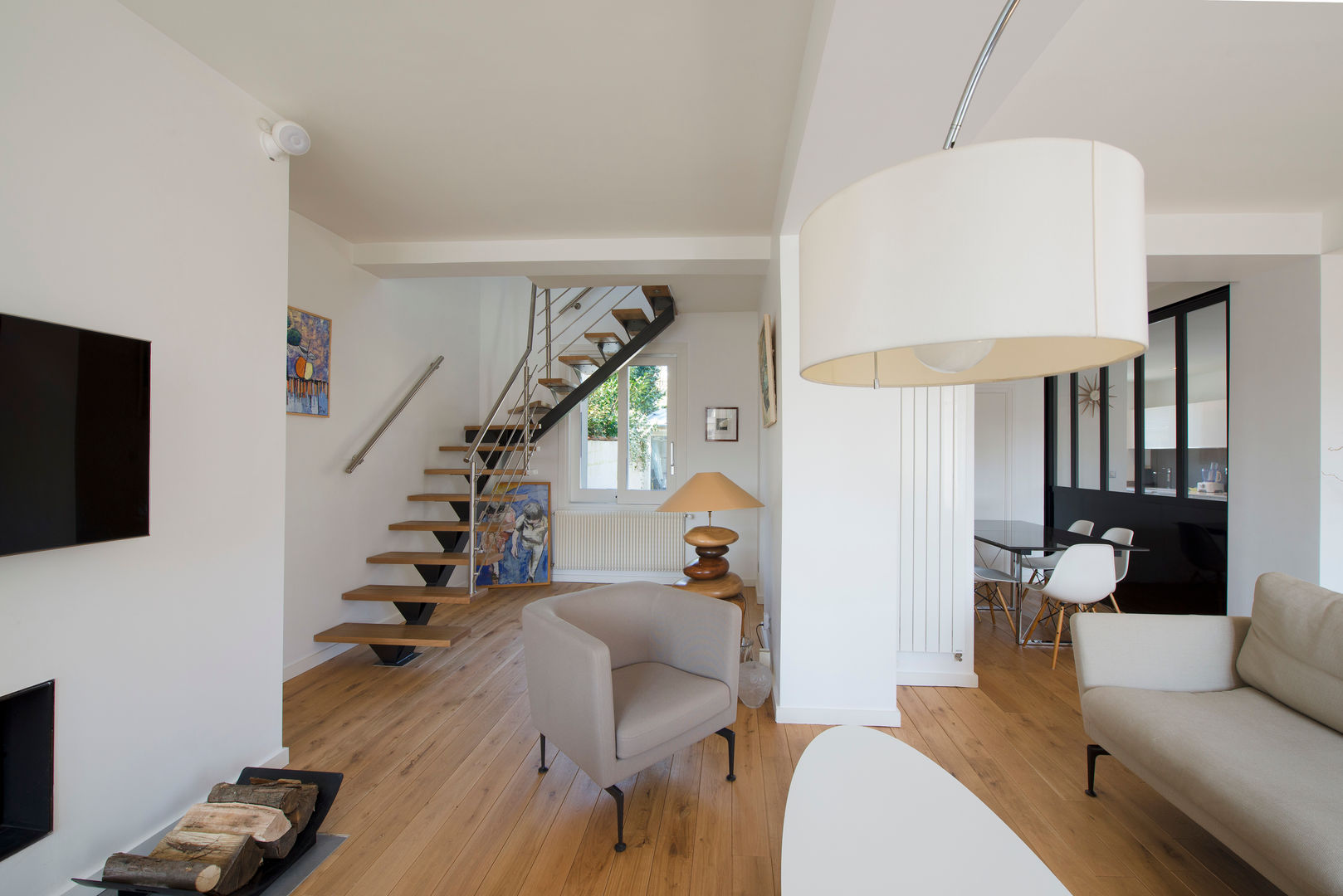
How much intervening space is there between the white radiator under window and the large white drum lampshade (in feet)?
16.1

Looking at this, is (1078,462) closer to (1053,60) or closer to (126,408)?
(1053,60)

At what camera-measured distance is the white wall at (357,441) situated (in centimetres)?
333

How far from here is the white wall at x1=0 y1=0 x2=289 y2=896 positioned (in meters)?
1.57

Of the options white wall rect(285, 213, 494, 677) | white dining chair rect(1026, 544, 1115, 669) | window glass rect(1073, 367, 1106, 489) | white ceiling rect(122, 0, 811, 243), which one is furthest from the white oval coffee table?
window glass rect(1073, 367, 1106, 489)

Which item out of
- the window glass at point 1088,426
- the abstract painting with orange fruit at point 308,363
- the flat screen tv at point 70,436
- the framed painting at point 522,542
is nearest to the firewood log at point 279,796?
the flat screen tv at point 70,436

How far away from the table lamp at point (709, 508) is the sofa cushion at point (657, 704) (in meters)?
0.84

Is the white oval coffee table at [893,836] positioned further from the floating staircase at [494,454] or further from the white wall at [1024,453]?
the white wall at [1024,453]

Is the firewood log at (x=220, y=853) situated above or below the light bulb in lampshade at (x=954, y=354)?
below

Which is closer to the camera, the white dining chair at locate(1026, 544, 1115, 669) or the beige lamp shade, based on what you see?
the beige lamp shade

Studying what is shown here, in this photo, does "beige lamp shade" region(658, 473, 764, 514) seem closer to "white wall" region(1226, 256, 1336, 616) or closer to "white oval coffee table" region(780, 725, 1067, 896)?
"white oval coffee table" region(780, 725, 1067, 896)

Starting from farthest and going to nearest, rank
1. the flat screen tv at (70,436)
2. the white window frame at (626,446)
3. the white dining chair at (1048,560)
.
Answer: the white window frame at (626,446)
the white dining chair at (1048,560)
the flat screen tv at (70,436)

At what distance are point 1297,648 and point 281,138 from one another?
422cm

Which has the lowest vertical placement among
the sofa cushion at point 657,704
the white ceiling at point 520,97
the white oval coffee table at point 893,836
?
the sofa cushion at point 657,704

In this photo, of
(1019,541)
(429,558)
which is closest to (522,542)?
(429,558)
